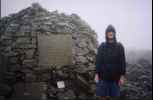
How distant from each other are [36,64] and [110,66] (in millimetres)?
3148

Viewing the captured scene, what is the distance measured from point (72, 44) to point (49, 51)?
76 cm

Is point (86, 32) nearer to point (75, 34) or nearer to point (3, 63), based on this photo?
point (75, 34)

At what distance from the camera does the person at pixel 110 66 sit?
5656mm

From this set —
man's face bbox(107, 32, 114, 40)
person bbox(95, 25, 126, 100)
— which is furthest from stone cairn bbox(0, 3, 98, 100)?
man's face bbox(107, 32, 114, 40)

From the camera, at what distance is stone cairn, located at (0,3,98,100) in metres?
8.00

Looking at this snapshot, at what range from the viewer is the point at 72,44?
8500mm

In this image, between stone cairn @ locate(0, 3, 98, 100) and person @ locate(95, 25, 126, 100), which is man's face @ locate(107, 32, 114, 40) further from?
stone cairn @ locate(0, 3, 98, 100)

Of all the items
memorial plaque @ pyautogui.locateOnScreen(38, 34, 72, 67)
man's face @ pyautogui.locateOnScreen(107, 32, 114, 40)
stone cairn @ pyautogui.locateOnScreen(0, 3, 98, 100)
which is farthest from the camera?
memorial plaque @ pyautogui.locateOnScreen(38, 34, 72, 67)

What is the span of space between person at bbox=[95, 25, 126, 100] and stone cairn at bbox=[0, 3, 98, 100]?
2.38 metres

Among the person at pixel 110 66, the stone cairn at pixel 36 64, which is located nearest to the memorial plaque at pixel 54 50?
the stone cairn at pixel 36 64

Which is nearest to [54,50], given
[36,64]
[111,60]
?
[36,64]

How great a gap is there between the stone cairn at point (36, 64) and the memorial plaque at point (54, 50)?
15 cm

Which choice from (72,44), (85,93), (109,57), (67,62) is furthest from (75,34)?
(109,57)

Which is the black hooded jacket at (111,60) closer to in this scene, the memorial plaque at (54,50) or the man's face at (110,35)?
the man's face at (110,35)
